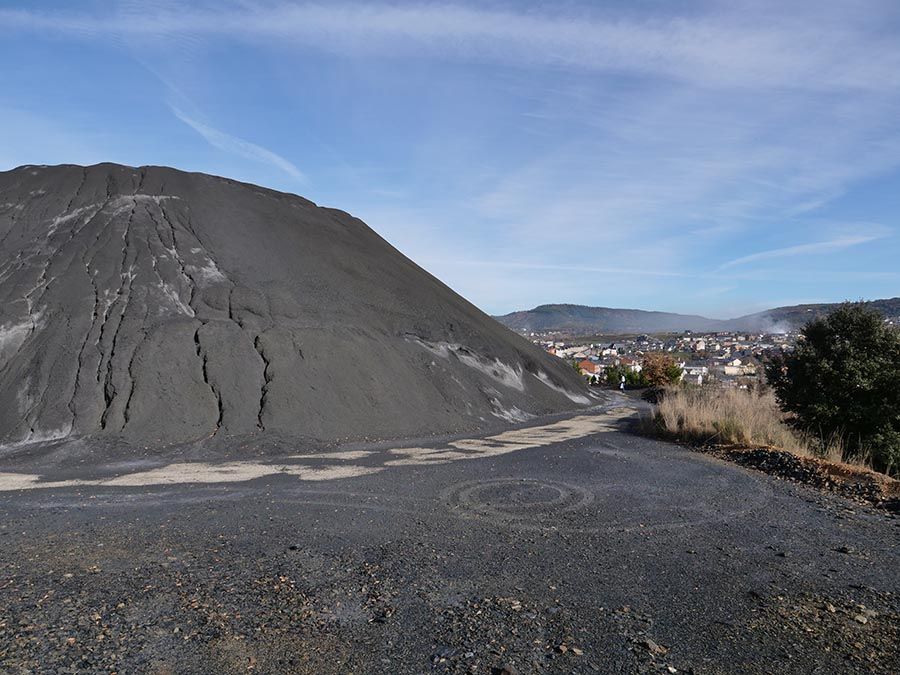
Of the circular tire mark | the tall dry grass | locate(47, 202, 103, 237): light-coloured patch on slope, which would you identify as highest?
locate(47, 202, 103, 237): light-coloured patch on slope

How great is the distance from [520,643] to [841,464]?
711cm

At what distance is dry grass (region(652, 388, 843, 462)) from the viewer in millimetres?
10406

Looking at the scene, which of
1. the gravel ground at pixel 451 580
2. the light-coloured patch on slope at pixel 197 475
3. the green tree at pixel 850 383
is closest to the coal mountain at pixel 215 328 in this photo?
the light-coloured patch on slope at pixel 197 475

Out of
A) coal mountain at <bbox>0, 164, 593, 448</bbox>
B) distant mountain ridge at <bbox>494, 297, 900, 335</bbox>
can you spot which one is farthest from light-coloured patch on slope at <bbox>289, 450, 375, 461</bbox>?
distant mountain ridge at <bbox>494, 297, 900, 335</bbox>

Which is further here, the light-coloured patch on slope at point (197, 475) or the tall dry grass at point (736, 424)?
the tall dry grass at point (736, 424)

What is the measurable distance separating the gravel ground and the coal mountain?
15.8ft

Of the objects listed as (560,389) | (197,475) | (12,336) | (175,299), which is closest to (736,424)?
(197,475)

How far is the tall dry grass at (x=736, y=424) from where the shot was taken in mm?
10367

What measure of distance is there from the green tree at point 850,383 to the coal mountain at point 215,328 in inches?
298

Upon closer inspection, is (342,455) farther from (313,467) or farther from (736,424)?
(736,424)

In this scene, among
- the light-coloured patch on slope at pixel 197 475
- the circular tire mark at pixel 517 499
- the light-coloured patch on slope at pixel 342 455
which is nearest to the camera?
the circular tire mark at pixel 517 499

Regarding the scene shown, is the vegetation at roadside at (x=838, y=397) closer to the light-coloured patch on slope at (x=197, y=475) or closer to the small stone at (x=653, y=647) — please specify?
the light-coloured patch on slope at (x=197, y=475)

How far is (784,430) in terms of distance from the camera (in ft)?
36.5

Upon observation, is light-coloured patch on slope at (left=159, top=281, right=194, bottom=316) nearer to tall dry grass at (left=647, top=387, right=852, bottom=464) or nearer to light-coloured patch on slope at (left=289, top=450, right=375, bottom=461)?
light-coloured patch on slope at (left=289, top=450, right=375, bottom=461)
